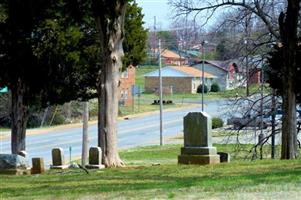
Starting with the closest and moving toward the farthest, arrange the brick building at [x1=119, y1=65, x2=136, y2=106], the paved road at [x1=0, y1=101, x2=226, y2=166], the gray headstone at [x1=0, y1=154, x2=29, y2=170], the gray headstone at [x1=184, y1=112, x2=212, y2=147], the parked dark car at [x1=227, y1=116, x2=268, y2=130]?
the gray headstone at [x1=0, y1=154, x2=29, y2=170] < the gray headstone at [x1=184, y1=112, x2=212, y2=147] < the parked dark car at [x1=227, y1=116, x2=268, y2=130] < the paved road at [x1=0, y1=101, x2=226, y2=166] < the brick building at [x1=119, y1=65, x2=136, y2=106]

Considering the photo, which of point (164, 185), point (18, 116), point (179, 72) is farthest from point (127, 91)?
point (164, 185)

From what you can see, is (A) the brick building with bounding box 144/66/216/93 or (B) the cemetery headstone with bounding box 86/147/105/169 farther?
(A) the brick building with bounding box 144/66/216/93

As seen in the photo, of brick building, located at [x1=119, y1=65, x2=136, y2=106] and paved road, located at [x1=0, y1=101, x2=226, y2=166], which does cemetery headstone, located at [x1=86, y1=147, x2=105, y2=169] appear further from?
brick building, located at [x1=119, y1=65, x2=136, y2=106]

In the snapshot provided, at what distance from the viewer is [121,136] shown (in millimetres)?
54125

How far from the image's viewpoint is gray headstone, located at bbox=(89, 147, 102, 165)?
16.8m

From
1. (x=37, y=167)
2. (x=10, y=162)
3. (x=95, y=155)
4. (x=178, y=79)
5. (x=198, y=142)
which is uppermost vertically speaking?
(x=178, y=79)

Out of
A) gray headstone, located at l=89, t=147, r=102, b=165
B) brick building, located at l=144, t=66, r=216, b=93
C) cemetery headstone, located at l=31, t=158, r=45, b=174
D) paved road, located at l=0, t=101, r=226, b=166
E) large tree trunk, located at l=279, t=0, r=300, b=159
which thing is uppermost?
brick building, located at l=144, t=66, r=216, b=93

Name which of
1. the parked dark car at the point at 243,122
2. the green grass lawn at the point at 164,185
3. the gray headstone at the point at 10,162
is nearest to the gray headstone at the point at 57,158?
the gray headstone at the point at 10,162

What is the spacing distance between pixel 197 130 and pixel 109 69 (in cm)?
282

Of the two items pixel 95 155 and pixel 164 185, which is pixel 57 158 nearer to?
pixel 95 155

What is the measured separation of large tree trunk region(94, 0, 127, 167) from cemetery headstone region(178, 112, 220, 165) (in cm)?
182

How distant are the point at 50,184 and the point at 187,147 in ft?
19.6

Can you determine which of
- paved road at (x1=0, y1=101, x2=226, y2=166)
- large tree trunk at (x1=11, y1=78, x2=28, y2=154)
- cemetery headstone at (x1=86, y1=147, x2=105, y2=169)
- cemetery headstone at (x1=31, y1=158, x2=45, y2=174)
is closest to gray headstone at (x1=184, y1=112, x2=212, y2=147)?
cemetery headstone at (x1=86, y1=147, x2=105, y2=169)

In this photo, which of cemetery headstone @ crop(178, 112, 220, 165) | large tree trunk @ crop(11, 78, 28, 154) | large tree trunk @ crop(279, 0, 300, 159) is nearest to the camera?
cemetery headstone @ crop(178, 112, 220, 165)
